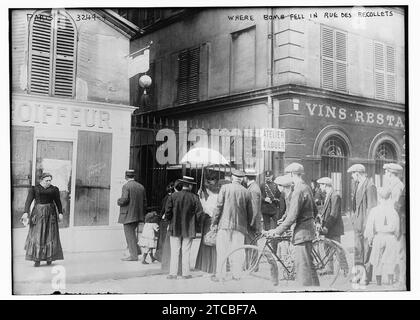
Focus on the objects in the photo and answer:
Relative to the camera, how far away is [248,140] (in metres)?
7.07

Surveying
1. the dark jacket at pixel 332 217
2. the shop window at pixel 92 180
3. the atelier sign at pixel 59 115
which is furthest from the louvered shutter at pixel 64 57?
the dark jacket at pixel 332 217

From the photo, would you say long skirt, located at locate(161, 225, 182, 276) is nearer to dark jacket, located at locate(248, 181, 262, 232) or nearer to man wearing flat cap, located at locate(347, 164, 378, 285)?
dark jacket, located at locate(248, 181, 262, 232)

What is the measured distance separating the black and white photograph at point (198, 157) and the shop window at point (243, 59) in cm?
2

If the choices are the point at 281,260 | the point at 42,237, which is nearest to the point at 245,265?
the point at 281,260

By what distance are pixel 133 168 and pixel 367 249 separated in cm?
391

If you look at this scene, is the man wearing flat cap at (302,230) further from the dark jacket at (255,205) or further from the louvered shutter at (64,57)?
the louvered shutter at (64,57)

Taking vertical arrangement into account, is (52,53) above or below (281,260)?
above

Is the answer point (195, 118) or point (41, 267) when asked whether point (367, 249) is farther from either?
point (41, 267)

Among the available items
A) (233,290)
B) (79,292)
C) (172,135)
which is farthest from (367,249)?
(79,292)

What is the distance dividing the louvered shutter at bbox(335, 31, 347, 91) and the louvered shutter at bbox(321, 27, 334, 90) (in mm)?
91

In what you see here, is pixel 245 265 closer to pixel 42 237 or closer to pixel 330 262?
pixel 330 262

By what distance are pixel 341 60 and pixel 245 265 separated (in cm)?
363

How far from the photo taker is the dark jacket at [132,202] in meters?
6.91

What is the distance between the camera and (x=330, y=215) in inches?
279
